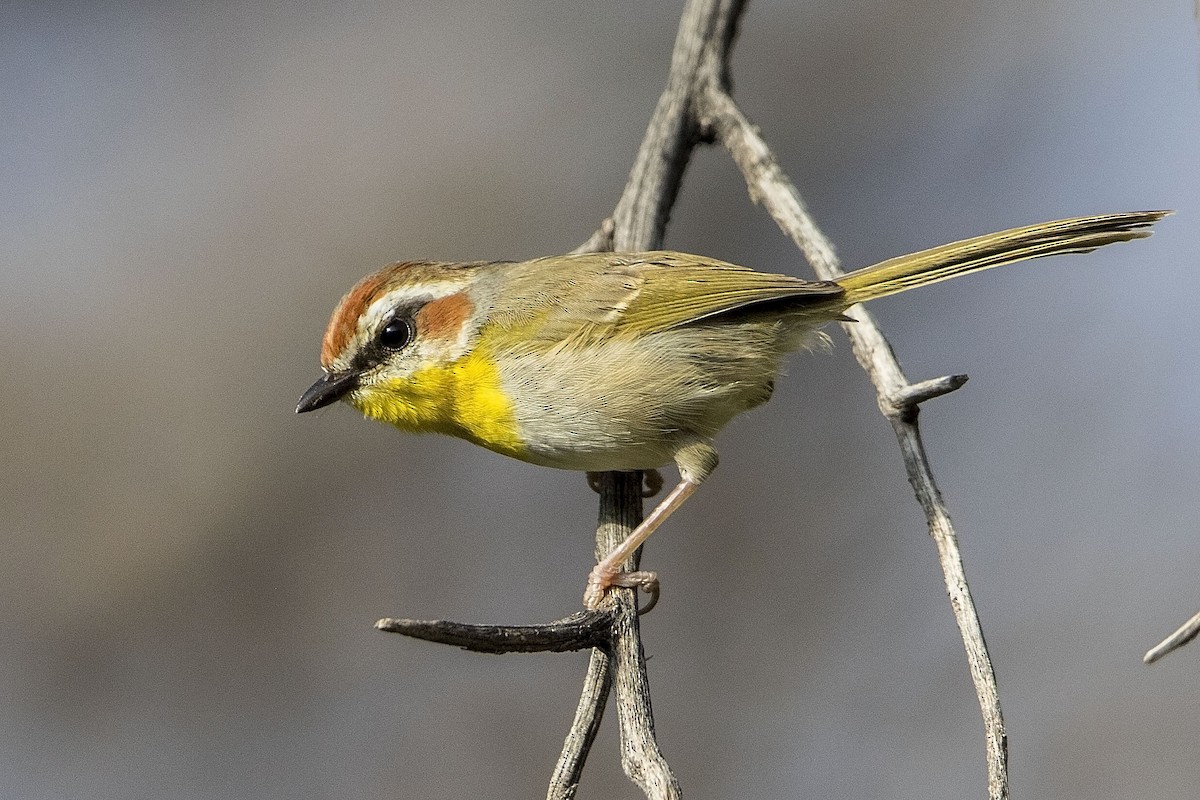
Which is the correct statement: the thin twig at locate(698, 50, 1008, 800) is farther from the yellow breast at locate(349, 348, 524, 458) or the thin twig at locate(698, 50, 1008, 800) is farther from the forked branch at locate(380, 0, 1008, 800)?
the yellow breast at locate(349, 348, 524, 458)

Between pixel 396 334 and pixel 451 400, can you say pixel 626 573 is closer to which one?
pixel 451 400

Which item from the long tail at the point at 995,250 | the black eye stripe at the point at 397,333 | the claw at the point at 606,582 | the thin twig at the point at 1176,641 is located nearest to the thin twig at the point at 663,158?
the claw at the point at 606,582

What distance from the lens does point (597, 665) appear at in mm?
3264

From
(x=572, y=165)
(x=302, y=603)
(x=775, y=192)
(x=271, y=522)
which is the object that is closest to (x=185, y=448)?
(x=271, y=522)

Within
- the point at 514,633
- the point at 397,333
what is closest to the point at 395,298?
the point at 397,333

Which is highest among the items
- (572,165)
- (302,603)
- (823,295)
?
(572,165)

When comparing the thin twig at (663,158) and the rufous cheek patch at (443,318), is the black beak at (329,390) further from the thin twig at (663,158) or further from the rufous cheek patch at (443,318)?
the thin twig at (663,158)

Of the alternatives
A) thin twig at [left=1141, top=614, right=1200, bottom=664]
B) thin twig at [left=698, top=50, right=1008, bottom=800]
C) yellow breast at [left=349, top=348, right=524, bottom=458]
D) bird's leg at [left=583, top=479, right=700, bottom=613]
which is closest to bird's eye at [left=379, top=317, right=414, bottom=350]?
yellow breast at [left=349, top=348, right=524, bottom=458]

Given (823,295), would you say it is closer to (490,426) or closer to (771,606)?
(490,426)

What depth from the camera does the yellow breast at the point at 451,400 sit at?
416cm

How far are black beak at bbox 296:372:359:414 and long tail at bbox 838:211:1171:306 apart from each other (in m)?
1.87

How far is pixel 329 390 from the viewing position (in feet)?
13.8

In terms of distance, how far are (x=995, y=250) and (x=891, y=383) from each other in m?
0.87

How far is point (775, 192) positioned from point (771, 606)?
3.15 m
